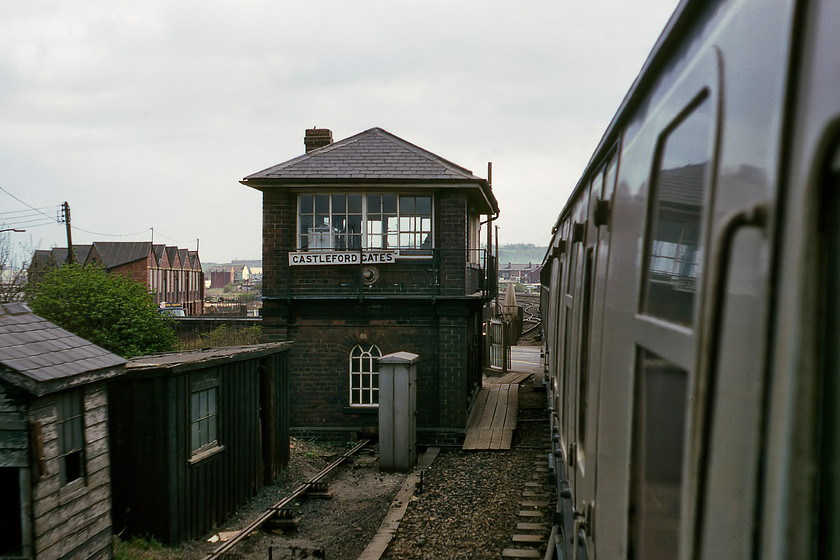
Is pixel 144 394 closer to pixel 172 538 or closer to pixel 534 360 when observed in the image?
pixel 172 538

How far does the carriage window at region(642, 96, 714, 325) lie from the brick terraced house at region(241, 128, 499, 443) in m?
12.8

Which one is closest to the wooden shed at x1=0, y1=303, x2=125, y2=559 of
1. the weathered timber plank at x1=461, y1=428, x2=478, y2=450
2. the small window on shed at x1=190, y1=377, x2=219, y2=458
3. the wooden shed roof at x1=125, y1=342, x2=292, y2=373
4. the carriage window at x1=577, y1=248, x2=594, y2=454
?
the wooden shed roof at x1=125, y1=342, x2=292, y2=373

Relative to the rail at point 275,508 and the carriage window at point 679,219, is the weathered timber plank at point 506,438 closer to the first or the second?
the rail at point 275,508

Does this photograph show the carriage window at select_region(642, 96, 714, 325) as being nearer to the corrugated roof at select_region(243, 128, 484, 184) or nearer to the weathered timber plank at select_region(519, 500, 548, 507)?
the weathered timber plank at select_region(519, 500, 548, 507)

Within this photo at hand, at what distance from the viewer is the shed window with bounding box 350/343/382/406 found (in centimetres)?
1522

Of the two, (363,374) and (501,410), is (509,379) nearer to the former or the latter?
(501,410)

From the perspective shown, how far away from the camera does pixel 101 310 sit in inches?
688

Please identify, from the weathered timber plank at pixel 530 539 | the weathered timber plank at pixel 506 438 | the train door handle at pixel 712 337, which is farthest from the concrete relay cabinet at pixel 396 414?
the train door handle at pixel 712 337

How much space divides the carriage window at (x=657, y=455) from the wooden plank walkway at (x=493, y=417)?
1175cm

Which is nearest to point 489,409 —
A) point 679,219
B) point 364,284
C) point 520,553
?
point 364,284

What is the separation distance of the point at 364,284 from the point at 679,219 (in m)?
13.6

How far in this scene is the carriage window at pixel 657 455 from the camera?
1.49 meters

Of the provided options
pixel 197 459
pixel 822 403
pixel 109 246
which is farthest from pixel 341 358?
pixel 109 246

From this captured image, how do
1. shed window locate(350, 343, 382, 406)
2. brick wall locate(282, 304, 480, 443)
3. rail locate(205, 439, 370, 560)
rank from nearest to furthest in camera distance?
rail locate(205, 439, 370, 560)
brick wall locate(282, 304, 480, 443)
shed window locate(350, 343, 382, 406)
